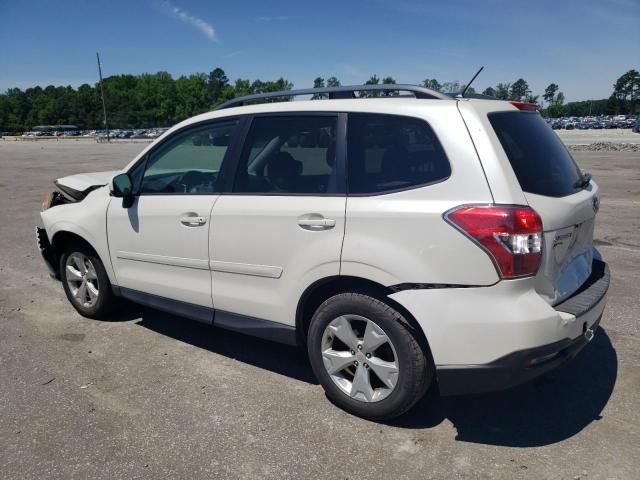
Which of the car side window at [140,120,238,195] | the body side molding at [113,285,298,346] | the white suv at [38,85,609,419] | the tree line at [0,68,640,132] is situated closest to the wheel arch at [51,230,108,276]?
the body side molding at [113,285,298,346]

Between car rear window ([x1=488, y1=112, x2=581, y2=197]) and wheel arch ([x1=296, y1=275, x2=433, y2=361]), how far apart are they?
2.94ft

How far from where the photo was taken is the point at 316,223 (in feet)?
9.94

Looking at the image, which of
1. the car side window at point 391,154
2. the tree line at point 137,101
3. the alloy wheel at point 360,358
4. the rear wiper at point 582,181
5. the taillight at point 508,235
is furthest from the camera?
the tree line at point 137,101

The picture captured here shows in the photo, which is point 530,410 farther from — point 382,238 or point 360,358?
point 382,238

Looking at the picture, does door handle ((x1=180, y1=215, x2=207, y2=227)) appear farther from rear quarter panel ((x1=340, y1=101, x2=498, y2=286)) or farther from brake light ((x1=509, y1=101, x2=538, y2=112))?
brake light ((x1=509, y1=101, x2=538, y2=112))

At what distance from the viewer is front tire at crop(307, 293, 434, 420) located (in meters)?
2.82

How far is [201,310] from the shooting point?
377 cm

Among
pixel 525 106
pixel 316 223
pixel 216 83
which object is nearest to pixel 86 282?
pixel 316 223

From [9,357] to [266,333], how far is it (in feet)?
7.03

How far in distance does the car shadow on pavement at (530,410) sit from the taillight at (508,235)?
1.02 meters

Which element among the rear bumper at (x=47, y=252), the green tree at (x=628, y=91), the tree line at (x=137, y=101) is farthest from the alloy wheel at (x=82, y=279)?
the green tree at (x=628, y=91)

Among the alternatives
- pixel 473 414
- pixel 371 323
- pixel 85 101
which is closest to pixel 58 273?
pixel 371 323

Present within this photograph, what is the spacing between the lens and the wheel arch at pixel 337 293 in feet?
9.23

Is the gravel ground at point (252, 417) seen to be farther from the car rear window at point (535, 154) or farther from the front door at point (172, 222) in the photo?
the car rear window at point (535, 154)
